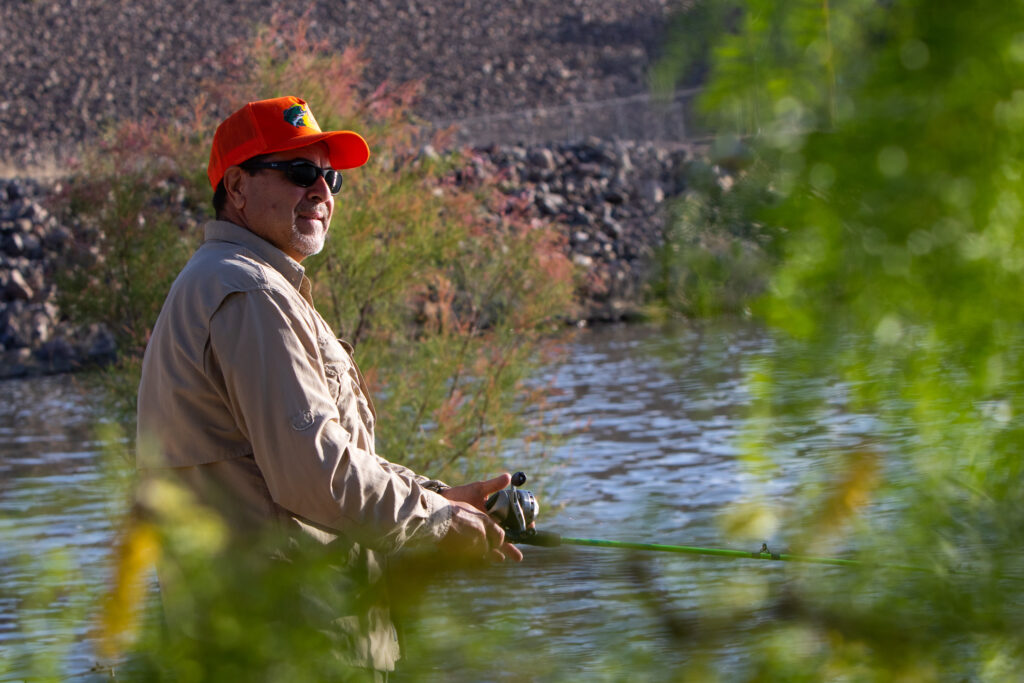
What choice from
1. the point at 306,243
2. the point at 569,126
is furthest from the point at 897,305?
the point at 569,126

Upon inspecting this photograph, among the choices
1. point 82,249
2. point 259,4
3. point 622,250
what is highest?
point 259,4

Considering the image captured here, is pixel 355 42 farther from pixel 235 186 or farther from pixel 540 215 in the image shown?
pixel 235 186

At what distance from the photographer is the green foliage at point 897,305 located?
36.8 inches

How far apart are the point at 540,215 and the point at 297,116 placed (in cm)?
2597

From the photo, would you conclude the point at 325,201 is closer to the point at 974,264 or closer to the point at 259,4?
the point at 974,264

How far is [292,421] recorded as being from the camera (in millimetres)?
2691

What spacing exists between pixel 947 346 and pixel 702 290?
0.18 m

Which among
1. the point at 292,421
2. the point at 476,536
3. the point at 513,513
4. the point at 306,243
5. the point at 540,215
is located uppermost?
the point at 306,243

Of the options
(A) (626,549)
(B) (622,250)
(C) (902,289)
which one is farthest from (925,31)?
(B) (622,250)

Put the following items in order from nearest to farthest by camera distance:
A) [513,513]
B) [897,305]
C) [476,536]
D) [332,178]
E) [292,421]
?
[897,305] < [292,421] < [476,536] < [332,178] < [513,513]

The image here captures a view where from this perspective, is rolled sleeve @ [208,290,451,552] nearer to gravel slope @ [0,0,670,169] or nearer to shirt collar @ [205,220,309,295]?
shirt collar @ [205,220,309,295]

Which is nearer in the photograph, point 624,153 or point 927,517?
point 927,517

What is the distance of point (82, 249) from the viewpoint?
1320 centimetres

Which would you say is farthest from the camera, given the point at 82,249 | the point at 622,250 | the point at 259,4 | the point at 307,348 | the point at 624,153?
the point at 259,4
